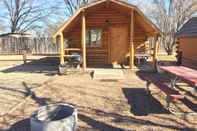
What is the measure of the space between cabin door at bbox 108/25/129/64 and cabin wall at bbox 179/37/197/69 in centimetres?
348

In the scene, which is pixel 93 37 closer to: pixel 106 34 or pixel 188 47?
pixel 106 34

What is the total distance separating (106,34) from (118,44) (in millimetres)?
953

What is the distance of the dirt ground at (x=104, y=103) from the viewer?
6.66 m

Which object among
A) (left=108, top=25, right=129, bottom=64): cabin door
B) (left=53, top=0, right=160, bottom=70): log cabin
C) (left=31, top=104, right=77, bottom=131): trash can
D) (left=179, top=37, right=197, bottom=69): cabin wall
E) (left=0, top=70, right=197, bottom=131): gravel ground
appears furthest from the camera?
(left=108, top=25, right=129, bottom=64): cabin door

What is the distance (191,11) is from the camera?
32875mm

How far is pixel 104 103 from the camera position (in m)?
8.59

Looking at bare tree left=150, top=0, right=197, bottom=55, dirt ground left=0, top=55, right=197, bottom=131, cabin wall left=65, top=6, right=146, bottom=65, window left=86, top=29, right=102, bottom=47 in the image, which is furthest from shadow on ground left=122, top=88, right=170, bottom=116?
bare tree left=150, top=0, right=197, bottom=55

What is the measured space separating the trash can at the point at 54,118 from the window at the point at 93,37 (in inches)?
494

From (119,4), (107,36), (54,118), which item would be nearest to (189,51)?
(107,36)

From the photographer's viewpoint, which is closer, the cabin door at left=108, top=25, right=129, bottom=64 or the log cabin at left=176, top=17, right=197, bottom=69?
the log cabin at left=176, top=17, right=197, bottom=69

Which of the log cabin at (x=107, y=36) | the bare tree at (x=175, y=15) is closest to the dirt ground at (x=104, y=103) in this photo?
the log cabin at (x=107, y=36)

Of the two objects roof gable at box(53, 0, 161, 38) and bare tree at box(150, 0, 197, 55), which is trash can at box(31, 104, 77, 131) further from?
bare tree at box(150, 0, 197, 55)

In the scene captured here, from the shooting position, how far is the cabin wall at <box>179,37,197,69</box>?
16.5 meters

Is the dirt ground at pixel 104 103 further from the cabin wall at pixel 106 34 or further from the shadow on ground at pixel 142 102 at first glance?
the cabin wall at pixel 106 34
